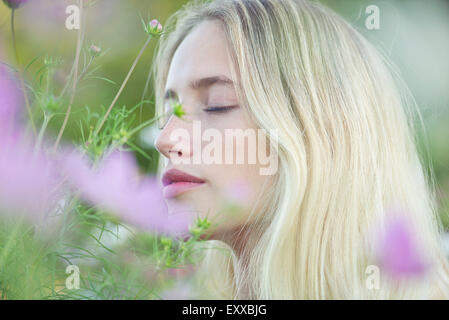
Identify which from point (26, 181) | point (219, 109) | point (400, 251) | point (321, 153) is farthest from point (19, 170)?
point (400, 251)

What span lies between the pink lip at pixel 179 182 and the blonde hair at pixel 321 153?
10 centimetres

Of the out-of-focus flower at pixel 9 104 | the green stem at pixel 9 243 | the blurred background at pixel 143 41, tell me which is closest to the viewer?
the green stem at pixel 9 243

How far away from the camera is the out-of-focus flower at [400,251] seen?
2.05 ft

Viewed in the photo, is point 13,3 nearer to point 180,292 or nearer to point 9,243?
point 9,243

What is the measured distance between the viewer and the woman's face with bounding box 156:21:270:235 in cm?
63

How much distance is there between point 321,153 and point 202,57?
0.20 m

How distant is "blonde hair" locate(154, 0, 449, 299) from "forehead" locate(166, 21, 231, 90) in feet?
0.04

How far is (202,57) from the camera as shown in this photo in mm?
669

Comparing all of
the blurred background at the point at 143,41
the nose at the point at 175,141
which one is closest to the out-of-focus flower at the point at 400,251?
the blurred background at the point at 143,41

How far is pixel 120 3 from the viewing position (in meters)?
0.74

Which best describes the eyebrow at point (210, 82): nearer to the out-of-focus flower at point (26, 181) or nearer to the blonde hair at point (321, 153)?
the blonde hair at point (321, 153)

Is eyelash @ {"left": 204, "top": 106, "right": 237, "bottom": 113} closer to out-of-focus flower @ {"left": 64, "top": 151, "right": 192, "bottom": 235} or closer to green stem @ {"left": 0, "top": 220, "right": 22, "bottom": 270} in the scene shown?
out-of-focus flower @ {"left": 64, "top": 151, "right": 192, "bottom": 235}
